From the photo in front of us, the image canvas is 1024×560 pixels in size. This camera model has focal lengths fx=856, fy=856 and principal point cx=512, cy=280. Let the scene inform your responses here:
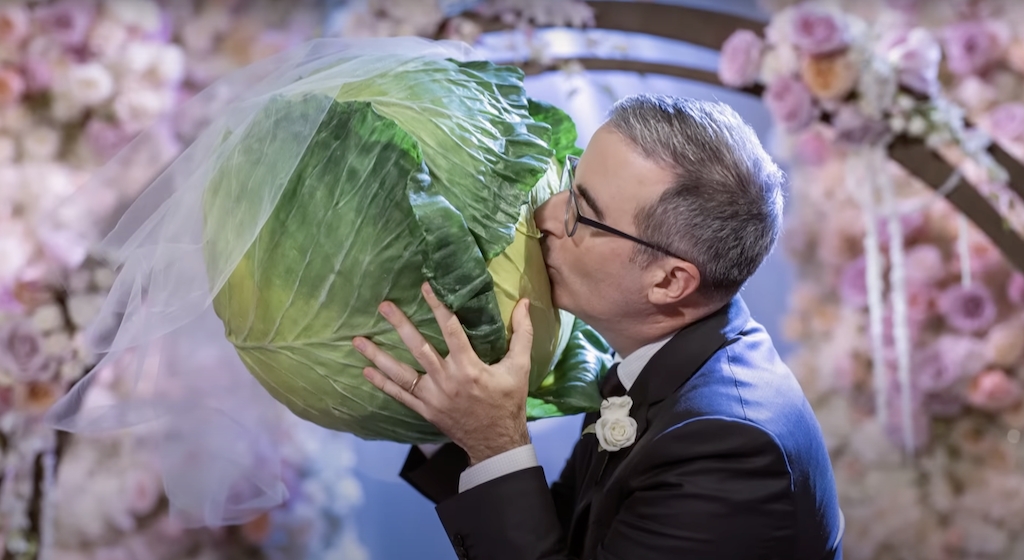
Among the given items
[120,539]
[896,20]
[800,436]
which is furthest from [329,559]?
[896,20]

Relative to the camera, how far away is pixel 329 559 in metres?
2.89

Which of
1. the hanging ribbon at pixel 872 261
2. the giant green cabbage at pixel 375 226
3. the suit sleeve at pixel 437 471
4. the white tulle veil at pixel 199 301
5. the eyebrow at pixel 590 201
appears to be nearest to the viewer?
the giant green cabbage at pixel 375 226

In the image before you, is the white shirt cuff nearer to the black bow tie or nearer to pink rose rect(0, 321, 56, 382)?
the black bow tie

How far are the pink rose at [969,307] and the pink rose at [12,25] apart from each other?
3.12m

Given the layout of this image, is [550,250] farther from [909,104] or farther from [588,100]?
[909,104]

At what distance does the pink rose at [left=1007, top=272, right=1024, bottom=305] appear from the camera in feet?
9.18

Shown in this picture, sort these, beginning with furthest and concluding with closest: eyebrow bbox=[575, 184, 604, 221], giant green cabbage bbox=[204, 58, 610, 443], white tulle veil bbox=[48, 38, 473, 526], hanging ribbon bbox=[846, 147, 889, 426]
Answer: hanging ribbon bbox=[846, 147, 889, 426] < eyebrow bbox=[575, 184, 604, 221] < white tulle veil bbox=[48, 38, 473, 526] < giant green cabbage bbox=[204, 58, 610, 443]

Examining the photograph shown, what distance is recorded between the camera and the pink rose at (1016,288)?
2799 mm

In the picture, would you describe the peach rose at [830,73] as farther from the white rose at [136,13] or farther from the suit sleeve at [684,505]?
the white rose at [136,13]

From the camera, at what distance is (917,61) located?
2713mm

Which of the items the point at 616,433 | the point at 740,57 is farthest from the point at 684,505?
the point at 740,57

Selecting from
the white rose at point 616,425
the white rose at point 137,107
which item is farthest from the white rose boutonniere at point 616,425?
the white rose at point 137,107

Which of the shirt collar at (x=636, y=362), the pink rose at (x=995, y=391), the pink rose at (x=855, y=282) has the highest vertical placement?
the shirt collar at (x=636, y=362)

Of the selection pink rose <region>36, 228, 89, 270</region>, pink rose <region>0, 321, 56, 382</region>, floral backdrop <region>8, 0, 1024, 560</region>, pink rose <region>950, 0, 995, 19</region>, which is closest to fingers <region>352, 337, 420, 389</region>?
pink rose <region>36, 228, 89, 270</region>
